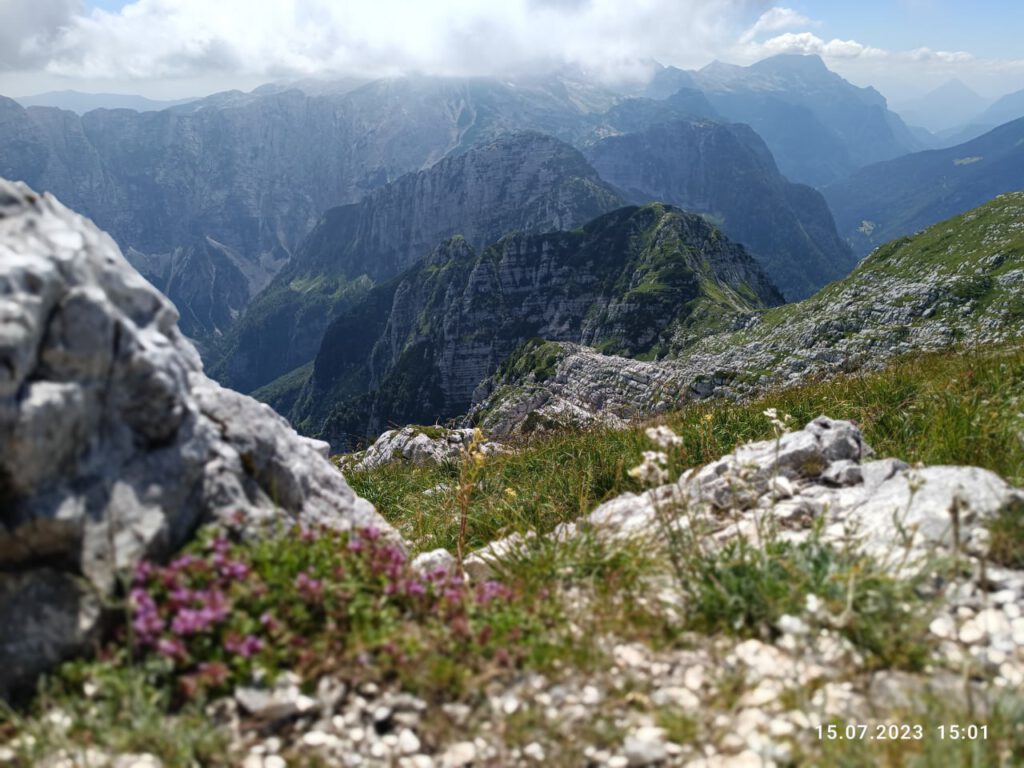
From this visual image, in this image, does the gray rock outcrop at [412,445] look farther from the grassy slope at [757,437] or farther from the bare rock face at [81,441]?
the bare rock face at [81,441]

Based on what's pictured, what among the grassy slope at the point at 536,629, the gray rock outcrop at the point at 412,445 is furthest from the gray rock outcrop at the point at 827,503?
the gray rock outcrop at the point at 412,445

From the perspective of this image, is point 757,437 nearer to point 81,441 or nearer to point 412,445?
point 81,441

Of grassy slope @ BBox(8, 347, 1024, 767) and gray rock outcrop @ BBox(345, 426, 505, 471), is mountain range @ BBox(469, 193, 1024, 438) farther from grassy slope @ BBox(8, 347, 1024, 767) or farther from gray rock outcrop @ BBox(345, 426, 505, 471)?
grassy slope @ BBox(8, 347, 1024, 767)

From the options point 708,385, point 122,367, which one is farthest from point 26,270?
point 708,385

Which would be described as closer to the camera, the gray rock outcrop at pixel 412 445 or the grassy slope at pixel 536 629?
the grassy slope at pixel 536 629

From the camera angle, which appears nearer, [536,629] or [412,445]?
[536,629]

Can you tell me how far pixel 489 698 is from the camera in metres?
4.63

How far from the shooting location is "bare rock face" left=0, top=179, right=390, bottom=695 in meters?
4.49

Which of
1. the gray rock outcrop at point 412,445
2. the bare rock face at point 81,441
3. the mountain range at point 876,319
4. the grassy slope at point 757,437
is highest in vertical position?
the bare rock face at point 81,441

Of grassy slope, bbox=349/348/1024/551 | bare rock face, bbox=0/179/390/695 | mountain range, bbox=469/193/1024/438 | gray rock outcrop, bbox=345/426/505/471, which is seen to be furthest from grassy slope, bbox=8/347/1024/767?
mountain range, bbox=469/193/1024/438

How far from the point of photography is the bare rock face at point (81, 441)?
449 cm

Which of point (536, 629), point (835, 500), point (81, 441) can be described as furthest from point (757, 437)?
point (81, 441)

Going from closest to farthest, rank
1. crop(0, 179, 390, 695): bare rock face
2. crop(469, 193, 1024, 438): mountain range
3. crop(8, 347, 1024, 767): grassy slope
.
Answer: crop(8, 347, 1024, 767): grassy slope
crop(0, 179, 390, 695): bare rock face
crop(469, 193, 1024, 438): mountain range

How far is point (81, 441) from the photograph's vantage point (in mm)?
4844
